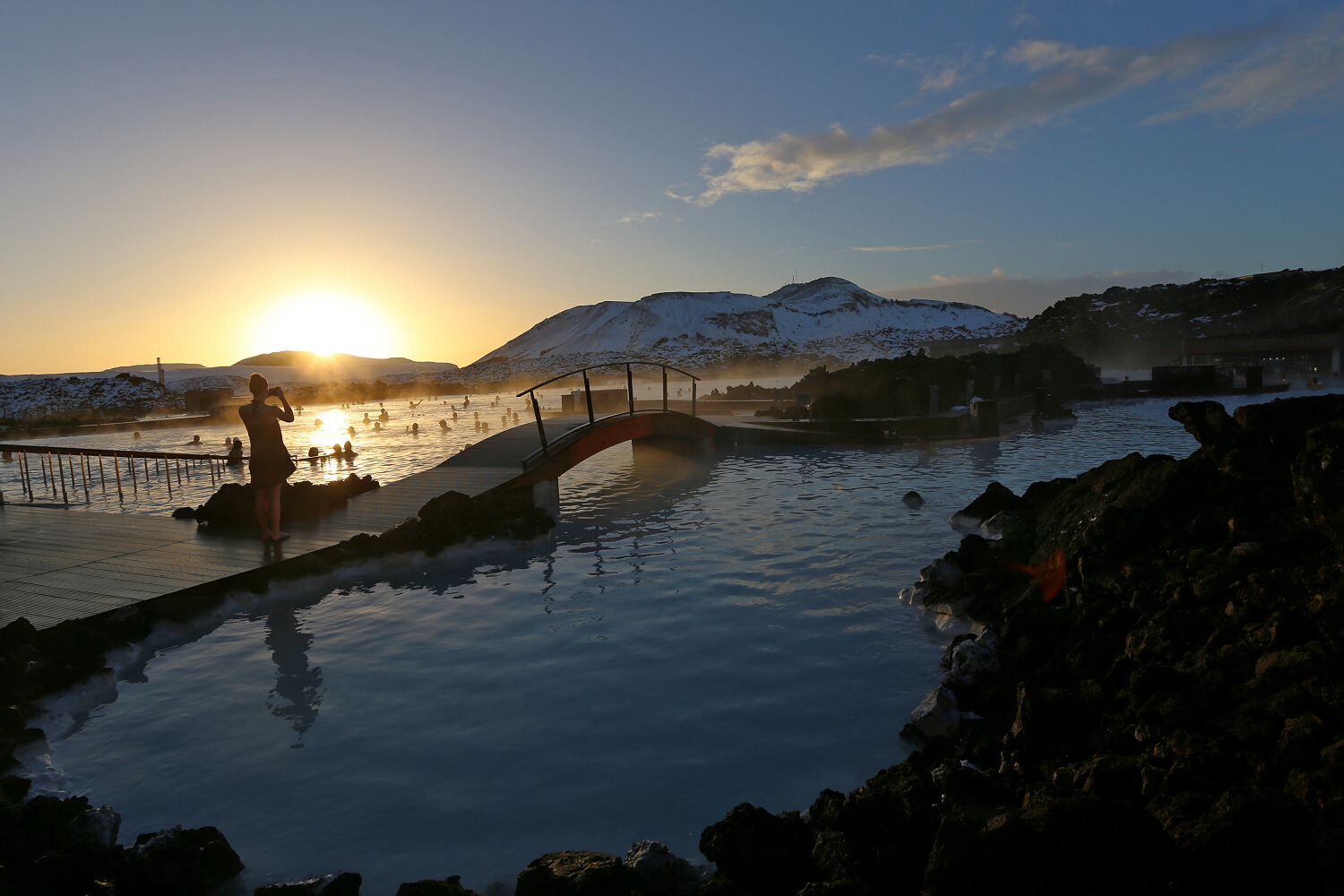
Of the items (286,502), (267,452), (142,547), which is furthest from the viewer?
(286,502)

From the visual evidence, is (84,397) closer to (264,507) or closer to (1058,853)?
(264,507)

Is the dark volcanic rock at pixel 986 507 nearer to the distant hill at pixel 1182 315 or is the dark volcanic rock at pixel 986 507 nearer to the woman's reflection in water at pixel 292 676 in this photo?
the woman's reflection in water at pixel 292 676

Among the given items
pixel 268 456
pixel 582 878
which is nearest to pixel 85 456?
pixel 268 456

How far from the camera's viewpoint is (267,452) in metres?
9.21

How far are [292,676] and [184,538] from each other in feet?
16.5

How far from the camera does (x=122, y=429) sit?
145ft

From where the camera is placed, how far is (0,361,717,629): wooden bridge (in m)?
7.88

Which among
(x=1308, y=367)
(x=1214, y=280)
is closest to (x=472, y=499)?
(x=1308, y=367)

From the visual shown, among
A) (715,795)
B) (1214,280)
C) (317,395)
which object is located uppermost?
(1214,280)

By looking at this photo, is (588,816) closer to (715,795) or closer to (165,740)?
(715,795)

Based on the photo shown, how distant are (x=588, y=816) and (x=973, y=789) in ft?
8.07

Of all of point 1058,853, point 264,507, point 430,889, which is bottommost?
point 430,889

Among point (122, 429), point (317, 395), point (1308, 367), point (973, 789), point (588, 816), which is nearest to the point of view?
point (973, 789)

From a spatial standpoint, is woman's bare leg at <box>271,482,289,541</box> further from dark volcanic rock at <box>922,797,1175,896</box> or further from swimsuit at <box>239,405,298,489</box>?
dark volcanic rock at <box>922,797,1175,896</box>
